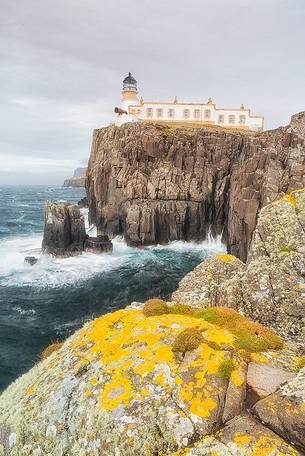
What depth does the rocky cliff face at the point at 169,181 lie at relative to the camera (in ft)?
186

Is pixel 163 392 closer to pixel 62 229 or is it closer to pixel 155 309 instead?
pixel 155 309

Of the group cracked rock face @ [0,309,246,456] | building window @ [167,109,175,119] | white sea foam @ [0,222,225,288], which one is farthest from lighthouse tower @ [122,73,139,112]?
cracked rock face @ [0,309,246,456]

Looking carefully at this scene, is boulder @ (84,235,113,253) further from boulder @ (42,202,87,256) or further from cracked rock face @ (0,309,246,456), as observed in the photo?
cracked rock face @ (0,309,246,456)

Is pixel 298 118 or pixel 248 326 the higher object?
pixel 298 118

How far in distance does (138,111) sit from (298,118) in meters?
60.7

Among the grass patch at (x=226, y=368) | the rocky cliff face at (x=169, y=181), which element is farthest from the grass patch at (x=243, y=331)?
the rocky cliff face at (x=169, y=181)

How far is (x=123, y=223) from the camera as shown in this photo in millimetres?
60938

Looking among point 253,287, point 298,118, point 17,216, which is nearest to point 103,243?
point 298,118

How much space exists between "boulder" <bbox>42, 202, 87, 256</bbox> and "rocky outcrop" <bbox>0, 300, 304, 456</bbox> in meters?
42.4

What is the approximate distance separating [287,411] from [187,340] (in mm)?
2386

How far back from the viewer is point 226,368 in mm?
6090

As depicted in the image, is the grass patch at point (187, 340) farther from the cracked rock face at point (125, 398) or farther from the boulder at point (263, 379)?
the boulder at point (263, 379)

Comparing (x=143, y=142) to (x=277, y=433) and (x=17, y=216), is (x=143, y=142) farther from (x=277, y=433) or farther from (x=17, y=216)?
(x=277, y=433)

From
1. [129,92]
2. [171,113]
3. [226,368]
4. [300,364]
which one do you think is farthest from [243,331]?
[129,92]
